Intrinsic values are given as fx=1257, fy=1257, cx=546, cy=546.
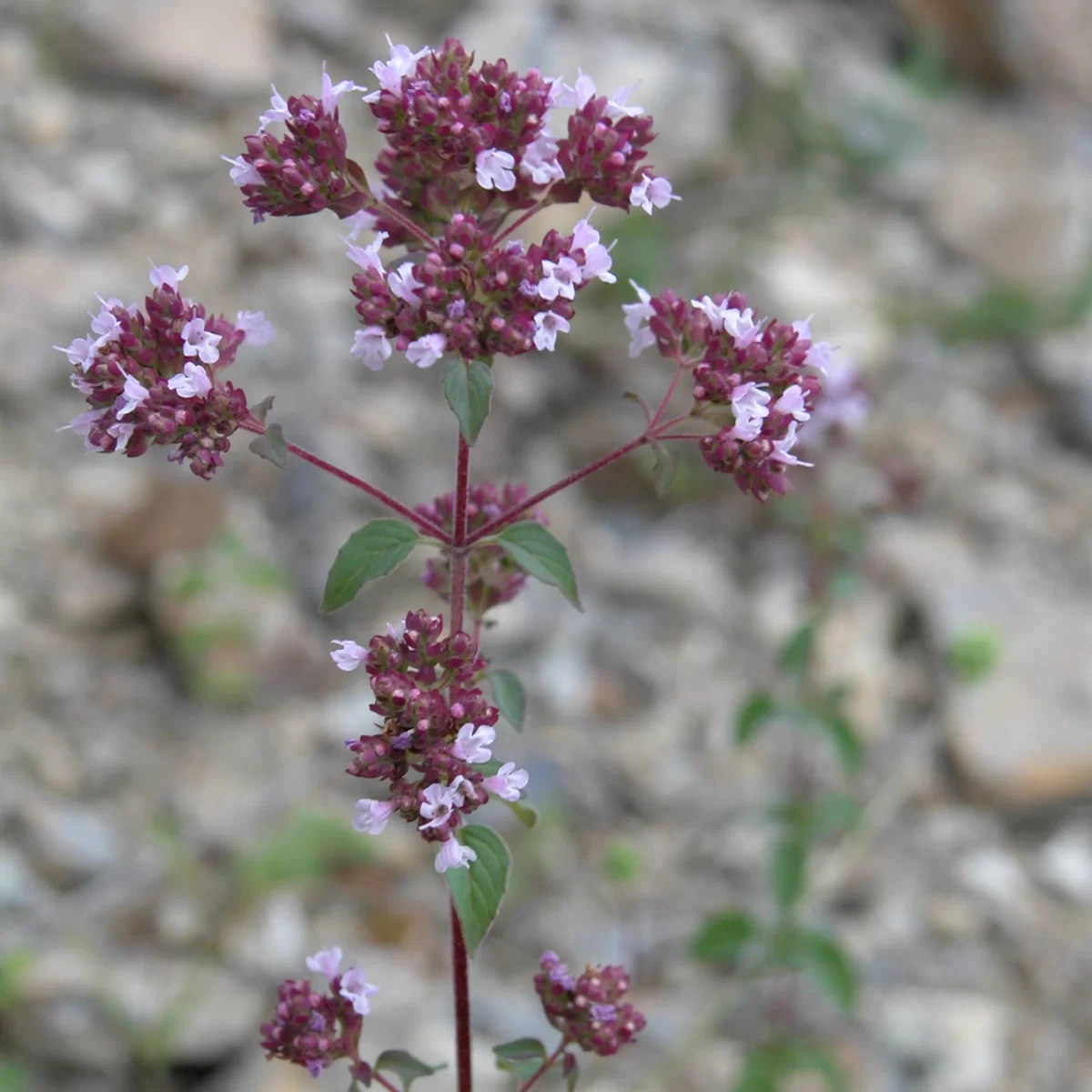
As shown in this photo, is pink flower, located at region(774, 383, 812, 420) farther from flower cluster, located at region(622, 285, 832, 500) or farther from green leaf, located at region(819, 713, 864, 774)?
green leaf, located at region(819, 713, 864, 774)

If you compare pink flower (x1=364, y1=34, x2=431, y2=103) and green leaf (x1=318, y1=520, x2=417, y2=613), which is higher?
pink flower (x1=364, y1=34, x2=431, y2=103)

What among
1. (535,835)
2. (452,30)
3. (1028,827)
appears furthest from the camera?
(452,30)

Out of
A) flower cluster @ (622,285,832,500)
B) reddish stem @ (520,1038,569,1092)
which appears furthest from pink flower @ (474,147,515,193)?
reddish stem @ (520,1038,569,1092)

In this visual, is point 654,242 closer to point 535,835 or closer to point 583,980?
point 535,835

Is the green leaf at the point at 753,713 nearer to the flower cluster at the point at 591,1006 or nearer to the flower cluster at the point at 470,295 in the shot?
the flower cluster at the point at 591,1006

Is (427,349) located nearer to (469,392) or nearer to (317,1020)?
(469,392)

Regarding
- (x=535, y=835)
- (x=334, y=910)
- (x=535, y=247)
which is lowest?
(x=535, y=247)

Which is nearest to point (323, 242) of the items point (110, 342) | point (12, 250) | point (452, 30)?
point (12, 250)
